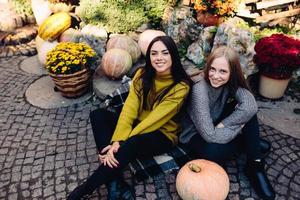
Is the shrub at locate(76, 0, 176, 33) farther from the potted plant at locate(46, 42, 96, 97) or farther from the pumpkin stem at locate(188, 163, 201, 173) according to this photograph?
the pumpkin stem at locate(188, 163, 201, 173)

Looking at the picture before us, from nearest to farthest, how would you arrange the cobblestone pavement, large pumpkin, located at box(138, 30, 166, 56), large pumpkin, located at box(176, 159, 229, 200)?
large pumpkin, located at box(176, 159, 229, 200)
the cobblestone pavement
large pumpkin, located at box(138, 30, 166, 56)

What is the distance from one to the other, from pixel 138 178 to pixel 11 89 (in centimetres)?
337

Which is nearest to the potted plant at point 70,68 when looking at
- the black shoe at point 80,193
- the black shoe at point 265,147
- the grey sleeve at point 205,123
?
the black shoe at point 80,193

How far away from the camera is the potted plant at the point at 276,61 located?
170 inches

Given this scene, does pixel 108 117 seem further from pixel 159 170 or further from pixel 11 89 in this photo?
pixel 11 89

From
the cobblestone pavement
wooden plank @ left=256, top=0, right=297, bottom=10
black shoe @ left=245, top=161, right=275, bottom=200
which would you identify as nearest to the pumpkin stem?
the cobblestone pavement

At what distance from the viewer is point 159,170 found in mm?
3404

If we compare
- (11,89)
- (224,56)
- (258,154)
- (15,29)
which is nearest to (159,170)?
(258,154)

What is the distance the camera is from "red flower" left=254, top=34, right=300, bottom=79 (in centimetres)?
432

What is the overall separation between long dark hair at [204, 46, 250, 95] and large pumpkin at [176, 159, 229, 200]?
85cm

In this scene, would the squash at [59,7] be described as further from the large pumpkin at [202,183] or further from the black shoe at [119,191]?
the large pumpkin at [202,183]

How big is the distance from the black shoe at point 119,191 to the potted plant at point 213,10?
332 centimetres

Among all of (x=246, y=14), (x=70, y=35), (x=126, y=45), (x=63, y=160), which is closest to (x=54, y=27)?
(x=70, y=35)

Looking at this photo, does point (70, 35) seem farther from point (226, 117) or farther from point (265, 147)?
point (265, 147)
